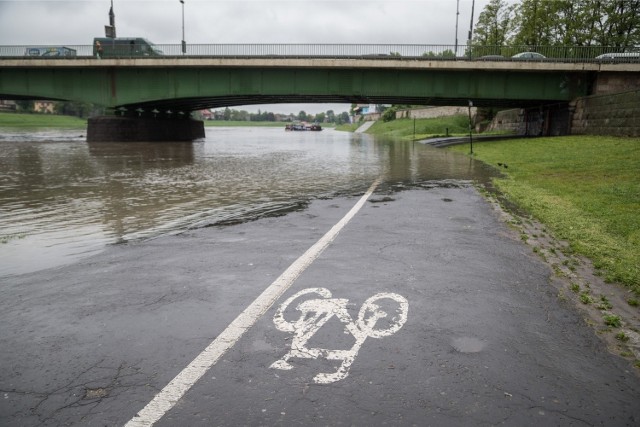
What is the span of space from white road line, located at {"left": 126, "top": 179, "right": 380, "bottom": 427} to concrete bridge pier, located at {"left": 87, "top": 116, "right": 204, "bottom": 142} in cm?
3840

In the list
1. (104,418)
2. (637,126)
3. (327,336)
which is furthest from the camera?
(637,126)

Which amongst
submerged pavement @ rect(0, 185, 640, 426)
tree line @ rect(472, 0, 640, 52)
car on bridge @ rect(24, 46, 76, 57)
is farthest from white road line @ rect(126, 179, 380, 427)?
tree line @ rect(472, 0, 640, 52)

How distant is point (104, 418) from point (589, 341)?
3.75 m

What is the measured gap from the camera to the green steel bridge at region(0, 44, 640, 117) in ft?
111

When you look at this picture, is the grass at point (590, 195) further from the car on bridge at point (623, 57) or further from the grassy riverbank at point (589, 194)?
the car on bridge at point (623, 57)

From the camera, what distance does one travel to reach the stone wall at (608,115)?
23.4m

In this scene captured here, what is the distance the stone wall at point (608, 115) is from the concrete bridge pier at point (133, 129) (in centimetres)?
3481

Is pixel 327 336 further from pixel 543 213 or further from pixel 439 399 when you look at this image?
pixel 543 213

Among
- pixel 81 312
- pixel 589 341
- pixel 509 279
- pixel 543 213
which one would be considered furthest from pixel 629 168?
pixel 81 312

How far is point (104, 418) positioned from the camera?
A: 2.85 metres

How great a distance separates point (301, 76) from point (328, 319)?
33771 millimetres

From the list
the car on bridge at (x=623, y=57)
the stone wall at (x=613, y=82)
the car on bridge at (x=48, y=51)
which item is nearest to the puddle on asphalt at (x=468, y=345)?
the stone wall at (x=613, y=82)

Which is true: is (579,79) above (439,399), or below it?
above

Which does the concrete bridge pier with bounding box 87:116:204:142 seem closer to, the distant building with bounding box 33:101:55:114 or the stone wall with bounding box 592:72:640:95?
the stone wall with bounding box 592:72:640:95
